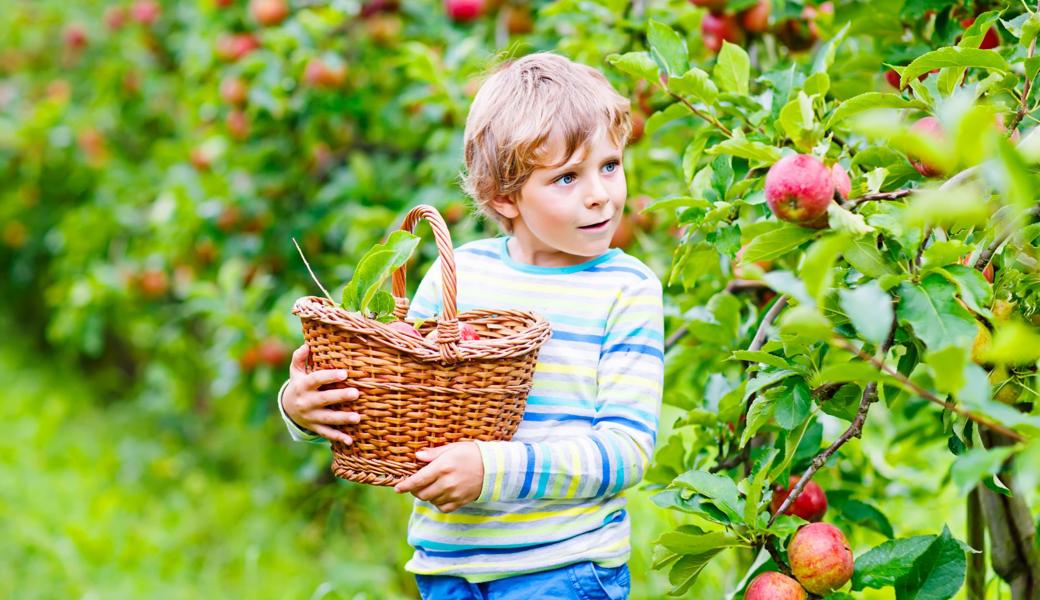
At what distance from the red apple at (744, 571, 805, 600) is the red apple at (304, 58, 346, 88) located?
192 cm

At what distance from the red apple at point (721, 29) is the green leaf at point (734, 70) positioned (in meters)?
0.43

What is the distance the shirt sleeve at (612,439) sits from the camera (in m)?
1.27

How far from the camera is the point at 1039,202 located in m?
1.12

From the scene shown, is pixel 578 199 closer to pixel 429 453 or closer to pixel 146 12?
pixel 429 453

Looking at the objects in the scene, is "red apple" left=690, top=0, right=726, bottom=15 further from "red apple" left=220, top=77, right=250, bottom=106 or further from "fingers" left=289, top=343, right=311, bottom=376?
"red apple" left=220, top=77, right=250, bottom=106

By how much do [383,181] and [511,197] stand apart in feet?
4.62

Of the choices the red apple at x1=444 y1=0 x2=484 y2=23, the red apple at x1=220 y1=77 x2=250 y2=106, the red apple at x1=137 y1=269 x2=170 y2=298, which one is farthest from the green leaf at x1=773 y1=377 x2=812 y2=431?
the red apple at x1=137 y1=269 x2=170 y2=298

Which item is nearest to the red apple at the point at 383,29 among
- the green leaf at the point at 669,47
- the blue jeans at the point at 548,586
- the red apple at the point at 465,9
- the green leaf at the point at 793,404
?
the red apple at the point at 465,9

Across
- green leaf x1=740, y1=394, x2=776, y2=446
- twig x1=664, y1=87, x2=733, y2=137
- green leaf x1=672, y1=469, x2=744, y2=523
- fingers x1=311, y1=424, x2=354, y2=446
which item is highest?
twig x1=664, y1=87, x2=733, y2=137

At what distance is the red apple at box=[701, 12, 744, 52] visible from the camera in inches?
74.5

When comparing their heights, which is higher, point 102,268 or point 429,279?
point 429,279

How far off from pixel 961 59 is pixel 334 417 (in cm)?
82

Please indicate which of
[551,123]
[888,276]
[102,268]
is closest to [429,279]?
[551,123]

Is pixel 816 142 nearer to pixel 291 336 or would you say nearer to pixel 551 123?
pixel 551 123
